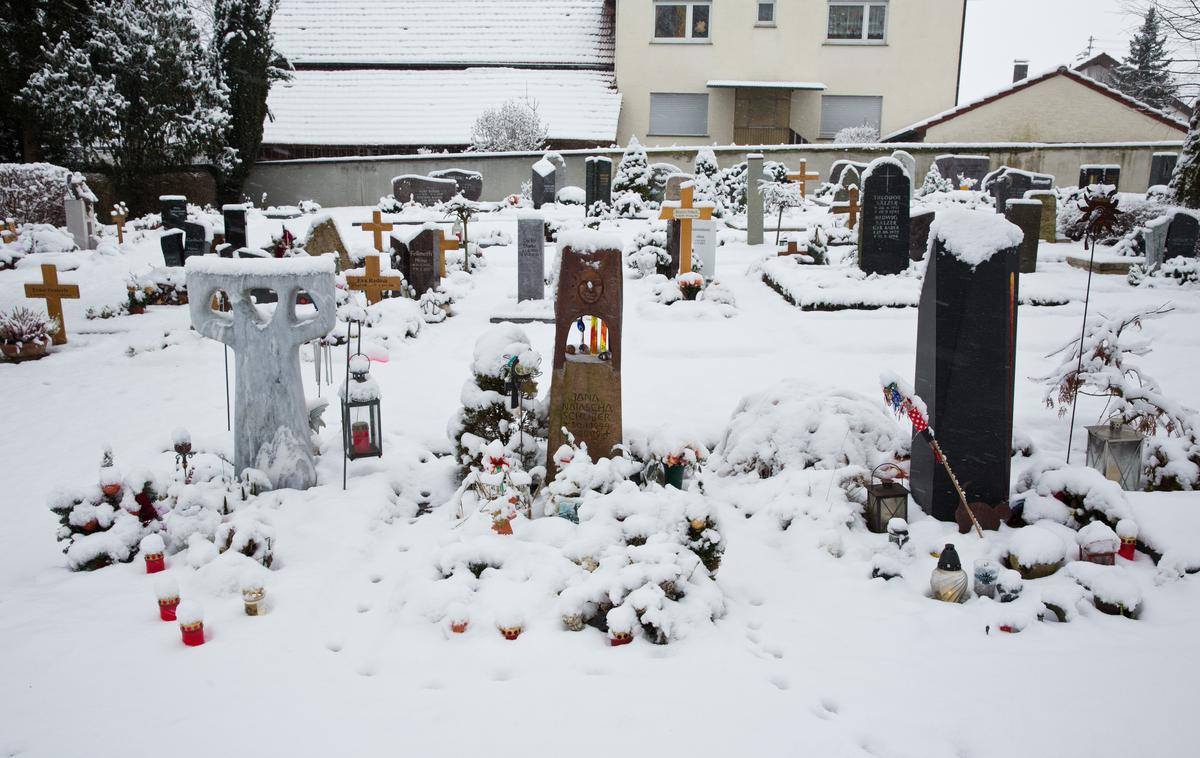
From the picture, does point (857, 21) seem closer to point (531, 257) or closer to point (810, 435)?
point (531, 257)

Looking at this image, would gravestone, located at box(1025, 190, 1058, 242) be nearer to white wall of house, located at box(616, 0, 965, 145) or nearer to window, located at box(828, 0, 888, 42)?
white wall of house, located at box(616, 0, 965, 145)

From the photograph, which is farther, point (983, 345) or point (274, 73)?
point (274, 73)

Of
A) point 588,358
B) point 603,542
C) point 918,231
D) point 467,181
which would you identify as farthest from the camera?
point 467,181

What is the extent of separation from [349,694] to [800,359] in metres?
6.18

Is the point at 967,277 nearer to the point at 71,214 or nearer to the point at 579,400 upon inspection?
the point at 579,400

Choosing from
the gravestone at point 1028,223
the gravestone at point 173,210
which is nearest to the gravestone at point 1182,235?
the gravestone at point 1028,223

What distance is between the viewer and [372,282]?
1076cm

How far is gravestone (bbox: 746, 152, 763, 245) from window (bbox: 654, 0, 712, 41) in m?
16.4

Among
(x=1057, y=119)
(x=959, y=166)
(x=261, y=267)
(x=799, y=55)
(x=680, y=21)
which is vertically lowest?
(x=261, y=267)

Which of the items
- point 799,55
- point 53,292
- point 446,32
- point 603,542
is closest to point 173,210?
point 53,292

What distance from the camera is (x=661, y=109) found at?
1211 inches

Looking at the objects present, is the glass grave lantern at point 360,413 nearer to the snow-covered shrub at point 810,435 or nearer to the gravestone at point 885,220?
the snow-covered shrub at point 810,435

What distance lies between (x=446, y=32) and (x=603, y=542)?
31.7 m

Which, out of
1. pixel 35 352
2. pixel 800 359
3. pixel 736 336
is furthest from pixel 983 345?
pixel 35 352
